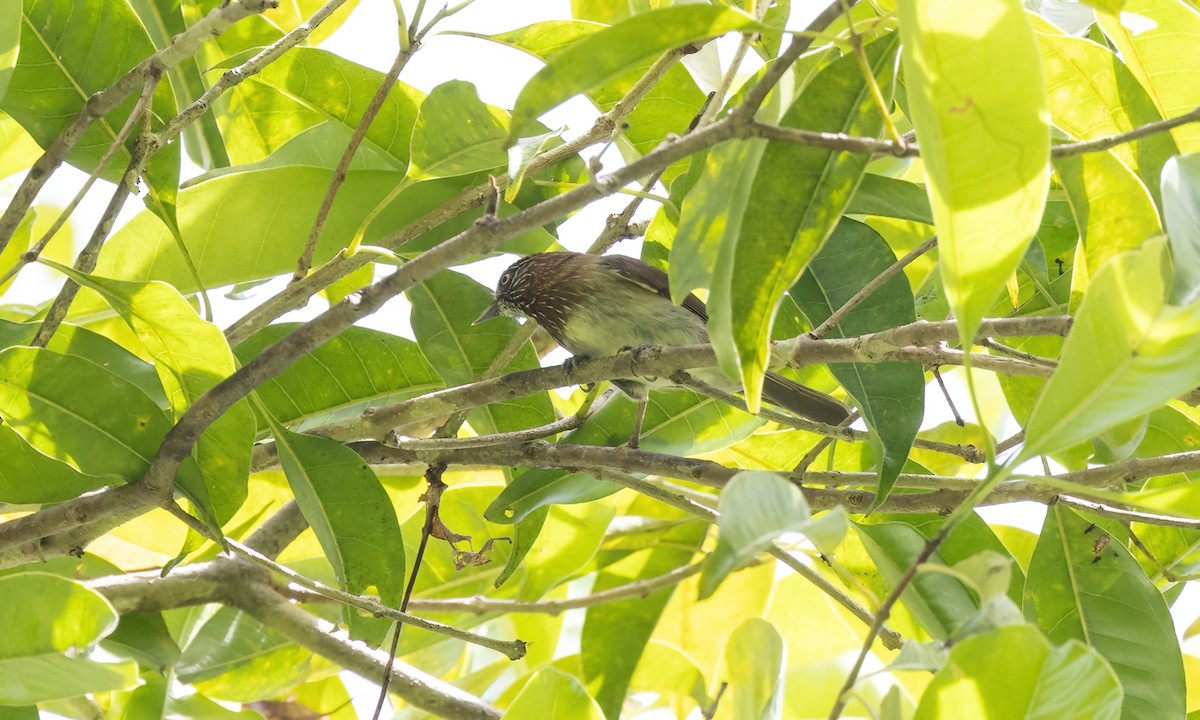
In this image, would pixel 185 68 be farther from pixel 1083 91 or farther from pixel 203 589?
pixel 1083 91

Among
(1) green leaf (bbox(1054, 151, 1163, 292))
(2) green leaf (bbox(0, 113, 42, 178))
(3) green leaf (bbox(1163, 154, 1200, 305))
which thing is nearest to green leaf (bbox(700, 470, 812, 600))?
(3) green leaf (bbox(1163, 154, 1200, 305))

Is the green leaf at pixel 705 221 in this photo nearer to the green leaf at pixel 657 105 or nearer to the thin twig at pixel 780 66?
the thin twig at pixel 780 66

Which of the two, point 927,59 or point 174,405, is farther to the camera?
point 174,405

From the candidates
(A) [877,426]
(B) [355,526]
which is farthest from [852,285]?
(B) [355,526]

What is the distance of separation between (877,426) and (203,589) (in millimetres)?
1615

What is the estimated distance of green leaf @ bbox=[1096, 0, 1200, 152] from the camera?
5.96 feet

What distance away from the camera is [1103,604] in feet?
6.70

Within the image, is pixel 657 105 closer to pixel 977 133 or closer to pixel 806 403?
pixel 806 403

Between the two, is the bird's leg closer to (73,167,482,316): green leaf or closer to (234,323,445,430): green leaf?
(234,323,445,430): green leaf

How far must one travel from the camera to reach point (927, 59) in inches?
41.0

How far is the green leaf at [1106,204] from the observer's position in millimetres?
1564

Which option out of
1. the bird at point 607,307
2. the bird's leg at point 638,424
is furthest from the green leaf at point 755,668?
the bird at point 607,307

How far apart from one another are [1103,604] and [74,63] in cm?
223

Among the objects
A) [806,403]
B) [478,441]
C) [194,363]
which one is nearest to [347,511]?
[478,441]
